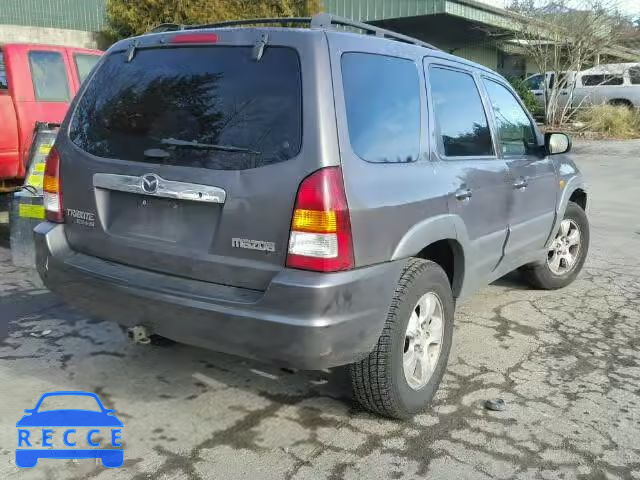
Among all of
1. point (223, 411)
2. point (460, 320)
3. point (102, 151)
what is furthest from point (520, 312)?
point (102, 151)

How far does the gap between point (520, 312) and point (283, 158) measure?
3.03m

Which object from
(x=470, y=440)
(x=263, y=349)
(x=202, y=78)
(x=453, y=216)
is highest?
(x=202, y=78)

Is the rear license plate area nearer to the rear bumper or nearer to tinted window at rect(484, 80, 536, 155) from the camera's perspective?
the rear bumper

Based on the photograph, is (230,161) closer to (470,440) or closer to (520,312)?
(470,440)

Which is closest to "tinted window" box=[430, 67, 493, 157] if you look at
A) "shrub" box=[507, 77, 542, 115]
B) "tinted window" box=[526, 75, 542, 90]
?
"shrub" box=[507, 77, 542, 115]

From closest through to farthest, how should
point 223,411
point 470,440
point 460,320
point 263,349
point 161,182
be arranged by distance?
point 263,349, point 161,182, point 470,440, point 223,411, point 460,320

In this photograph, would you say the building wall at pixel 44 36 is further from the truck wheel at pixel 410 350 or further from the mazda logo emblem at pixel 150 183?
the truck wheel at pixel 410 350

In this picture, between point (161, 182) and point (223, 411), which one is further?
point (223, 411)

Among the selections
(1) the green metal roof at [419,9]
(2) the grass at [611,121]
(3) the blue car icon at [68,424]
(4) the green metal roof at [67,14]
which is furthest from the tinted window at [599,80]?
(3) the blue car icon at [68,424]

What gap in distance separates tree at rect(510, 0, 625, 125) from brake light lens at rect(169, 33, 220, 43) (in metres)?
18.0

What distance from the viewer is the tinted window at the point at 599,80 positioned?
21.8 m

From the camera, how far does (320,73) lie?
2.71m

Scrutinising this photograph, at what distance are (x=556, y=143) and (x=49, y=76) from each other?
5561 mm

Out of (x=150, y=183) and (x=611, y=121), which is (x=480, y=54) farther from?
(x=150, y=183)
